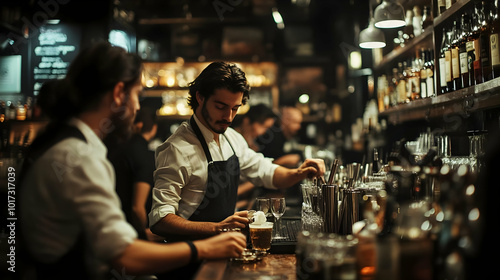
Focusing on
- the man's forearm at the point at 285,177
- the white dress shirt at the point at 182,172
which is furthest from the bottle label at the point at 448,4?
the white dress shirt at the point at 182,172

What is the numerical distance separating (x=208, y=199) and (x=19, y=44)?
3.59 metres

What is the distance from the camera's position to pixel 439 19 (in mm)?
2504

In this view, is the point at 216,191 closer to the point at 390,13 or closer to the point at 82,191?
the point at 82,191

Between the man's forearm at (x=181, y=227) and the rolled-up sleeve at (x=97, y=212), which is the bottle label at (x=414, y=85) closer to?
the man's forearm at (x=181, y=227)

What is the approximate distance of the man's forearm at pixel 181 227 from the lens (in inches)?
75.8

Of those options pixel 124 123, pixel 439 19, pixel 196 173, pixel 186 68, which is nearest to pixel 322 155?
pixel 186 68

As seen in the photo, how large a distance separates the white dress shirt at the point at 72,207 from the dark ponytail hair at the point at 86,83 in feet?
0.45

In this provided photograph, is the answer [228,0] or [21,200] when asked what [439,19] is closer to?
[21,200]

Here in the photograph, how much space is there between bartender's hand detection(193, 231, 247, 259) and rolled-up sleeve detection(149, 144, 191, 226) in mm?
552

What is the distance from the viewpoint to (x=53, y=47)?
16.2 feet

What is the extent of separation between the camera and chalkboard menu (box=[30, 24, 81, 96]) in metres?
4.89

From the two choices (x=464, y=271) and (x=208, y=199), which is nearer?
(x=464, y=271)

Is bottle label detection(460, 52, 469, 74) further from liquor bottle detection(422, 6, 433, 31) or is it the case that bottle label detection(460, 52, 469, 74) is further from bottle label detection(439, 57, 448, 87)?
liquor bottle detection(422, 6, 433, 31)

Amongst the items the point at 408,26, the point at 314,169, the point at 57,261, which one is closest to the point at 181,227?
the point at 57,261
